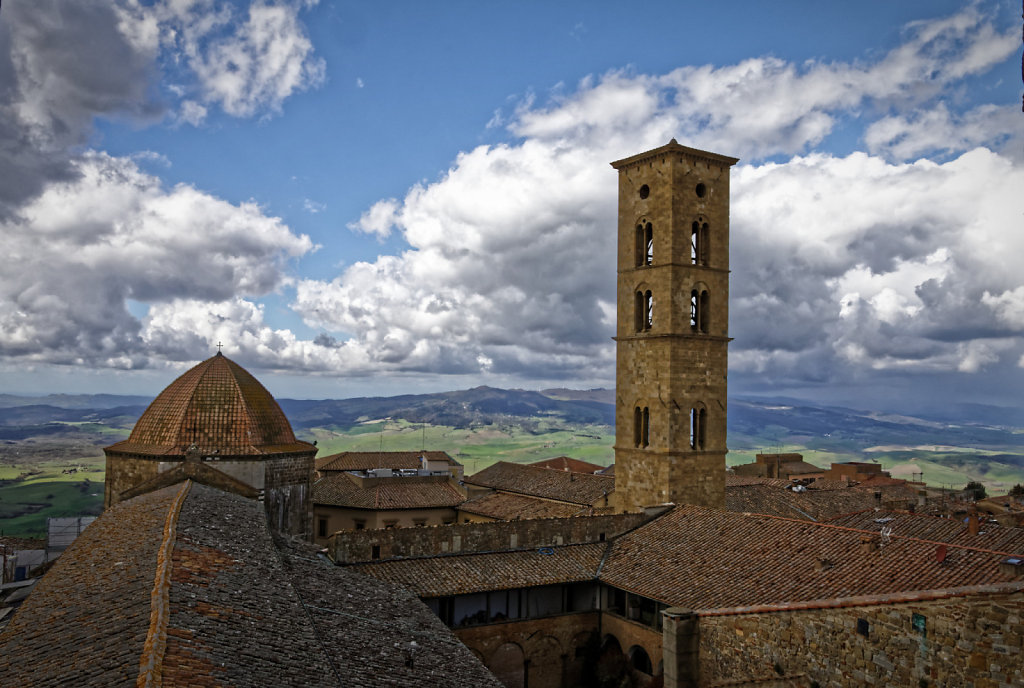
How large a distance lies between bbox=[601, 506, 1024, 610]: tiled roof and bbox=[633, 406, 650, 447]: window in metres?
3.62

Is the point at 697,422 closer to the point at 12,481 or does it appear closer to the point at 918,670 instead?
the point at 918,670

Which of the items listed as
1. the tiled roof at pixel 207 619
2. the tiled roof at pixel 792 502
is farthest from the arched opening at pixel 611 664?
the tiled roof at pixel 792 502

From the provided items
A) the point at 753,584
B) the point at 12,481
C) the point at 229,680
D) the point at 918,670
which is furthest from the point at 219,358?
the point at 12,481

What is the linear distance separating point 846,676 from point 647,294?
19.0m

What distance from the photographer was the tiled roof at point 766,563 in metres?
17.0

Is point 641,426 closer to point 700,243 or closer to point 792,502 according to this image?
point 700,243

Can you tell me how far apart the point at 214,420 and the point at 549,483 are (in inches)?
1073

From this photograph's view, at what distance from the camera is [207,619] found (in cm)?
859

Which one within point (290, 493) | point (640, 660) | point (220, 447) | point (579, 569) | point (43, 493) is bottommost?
point (43, 493)

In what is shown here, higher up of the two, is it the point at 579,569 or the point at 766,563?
the point at 766,563

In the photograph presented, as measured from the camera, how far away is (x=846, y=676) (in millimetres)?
13086

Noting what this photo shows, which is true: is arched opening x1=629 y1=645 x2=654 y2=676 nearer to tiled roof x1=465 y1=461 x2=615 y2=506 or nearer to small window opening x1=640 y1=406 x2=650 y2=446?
small window opening x1=640 y1=406 x2=650 y2=446

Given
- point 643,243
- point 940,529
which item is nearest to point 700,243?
point 643,243

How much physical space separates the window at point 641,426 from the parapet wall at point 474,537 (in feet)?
11.1
